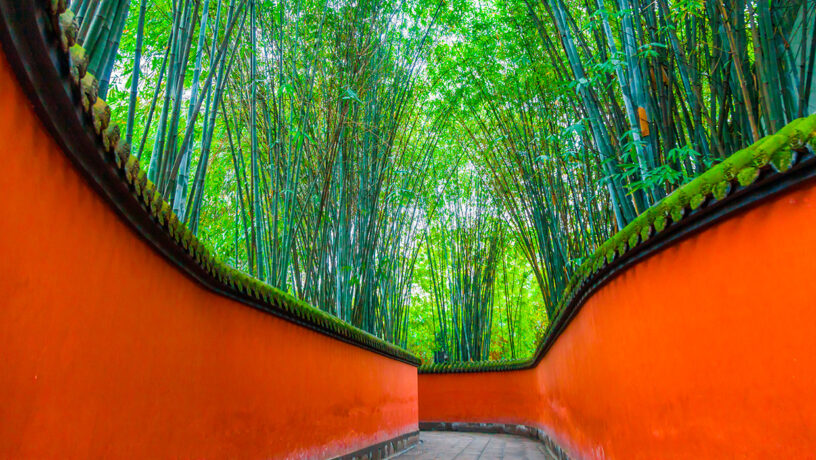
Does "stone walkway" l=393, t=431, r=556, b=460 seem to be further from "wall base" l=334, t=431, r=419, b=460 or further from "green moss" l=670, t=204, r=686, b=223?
"green moss" l=670, t=204, r=686, b=223

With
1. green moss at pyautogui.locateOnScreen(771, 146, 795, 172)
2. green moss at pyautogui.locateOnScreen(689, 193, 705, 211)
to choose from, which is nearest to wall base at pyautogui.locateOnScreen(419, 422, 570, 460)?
green moss at pyautogui.locateOnScreen(689, 193, 705, 211)

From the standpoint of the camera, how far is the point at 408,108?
20.6 feet

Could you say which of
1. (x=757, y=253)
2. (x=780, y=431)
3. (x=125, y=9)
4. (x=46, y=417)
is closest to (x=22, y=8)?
(x=125, y=9)

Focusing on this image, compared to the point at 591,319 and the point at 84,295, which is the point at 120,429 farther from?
the point at 591,319

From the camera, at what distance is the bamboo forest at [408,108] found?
2.04 meters

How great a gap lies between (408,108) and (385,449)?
3531 mm

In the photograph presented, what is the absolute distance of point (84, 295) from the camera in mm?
1215

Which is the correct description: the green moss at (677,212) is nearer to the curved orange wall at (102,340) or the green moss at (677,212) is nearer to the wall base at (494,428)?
the curved orange wall at (102,340)

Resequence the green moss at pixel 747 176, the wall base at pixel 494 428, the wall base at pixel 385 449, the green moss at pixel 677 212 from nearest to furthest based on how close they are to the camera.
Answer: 1. the green moss at pixel 747 176
2. the green moss at pixel 677 212
3. the wall base at pixel 385 449
4. the wall base at pixel 494 428

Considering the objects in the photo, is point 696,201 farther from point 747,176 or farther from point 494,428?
point 494,428

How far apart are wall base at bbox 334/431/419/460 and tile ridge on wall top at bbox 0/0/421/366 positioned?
2.44 metres

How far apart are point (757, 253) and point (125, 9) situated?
1561mm

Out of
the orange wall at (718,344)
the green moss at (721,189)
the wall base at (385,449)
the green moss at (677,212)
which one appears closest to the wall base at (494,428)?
the wall base at (385,449)

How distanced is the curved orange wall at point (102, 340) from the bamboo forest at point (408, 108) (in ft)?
1.33
